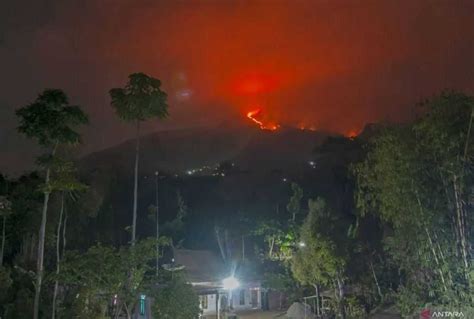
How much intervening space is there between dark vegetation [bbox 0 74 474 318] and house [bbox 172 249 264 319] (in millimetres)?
1544

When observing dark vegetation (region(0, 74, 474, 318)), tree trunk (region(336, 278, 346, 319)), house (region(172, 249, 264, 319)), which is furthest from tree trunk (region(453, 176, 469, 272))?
house (region(172, 249, 264, 319))

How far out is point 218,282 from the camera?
3141 centimetres

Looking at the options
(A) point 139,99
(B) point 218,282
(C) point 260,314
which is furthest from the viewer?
(C) point 260,314

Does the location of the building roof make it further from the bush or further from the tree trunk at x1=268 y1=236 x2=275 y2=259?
the bush

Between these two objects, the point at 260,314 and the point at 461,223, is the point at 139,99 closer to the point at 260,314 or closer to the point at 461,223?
the point at 461,223

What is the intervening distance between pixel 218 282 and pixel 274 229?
8033 mm

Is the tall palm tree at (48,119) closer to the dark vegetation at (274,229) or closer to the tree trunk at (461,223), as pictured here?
the dark vegetation at (274,229)

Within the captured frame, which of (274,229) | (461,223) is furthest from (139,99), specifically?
(274,229)

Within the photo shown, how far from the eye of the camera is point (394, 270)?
27844 millimetres

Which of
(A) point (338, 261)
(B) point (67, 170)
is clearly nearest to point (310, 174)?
(A) point (338, 261)

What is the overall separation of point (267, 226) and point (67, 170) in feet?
72.5

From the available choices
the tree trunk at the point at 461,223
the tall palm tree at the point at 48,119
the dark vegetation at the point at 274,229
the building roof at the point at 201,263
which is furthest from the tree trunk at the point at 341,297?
the tall palm tree at the point at 48,119

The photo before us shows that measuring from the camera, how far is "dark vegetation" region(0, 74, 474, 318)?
52.0 feet

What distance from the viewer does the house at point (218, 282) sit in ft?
102
